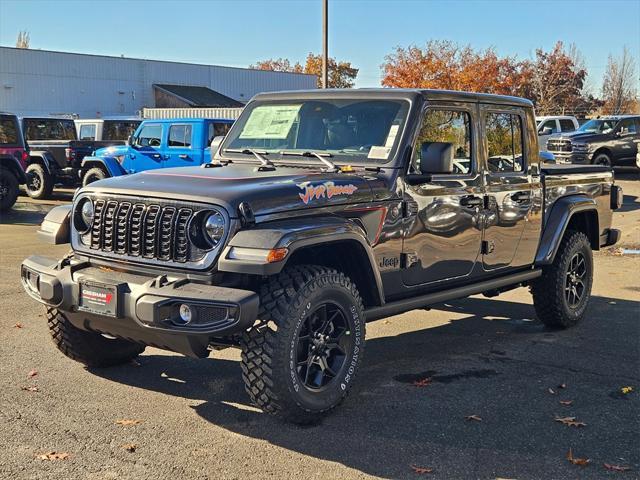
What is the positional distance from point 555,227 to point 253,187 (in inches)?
131

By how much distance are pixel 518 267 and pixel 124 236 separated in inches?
134

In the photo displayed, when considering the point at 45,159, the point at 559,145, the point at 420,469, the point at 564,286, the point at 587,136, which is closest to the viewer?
the point at 420,469

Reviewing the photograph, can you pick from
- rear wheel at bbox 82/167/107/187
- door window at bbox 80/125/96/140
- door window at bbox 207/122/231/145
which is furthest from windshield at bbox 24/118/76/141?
door window at bbox 207/122/231/145

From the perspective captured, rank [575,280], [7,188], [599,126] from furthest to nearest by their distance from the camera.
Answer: [599,126] < [7,188] < [575,280]

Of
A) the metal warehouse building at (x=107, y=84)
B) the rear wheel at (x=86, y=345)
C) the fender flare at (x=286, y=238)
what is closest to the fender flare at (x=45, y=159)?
the rear wheel at (x=86, y=345)

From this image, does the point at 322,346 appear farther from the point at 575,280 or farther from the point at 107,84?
the point at 107,84

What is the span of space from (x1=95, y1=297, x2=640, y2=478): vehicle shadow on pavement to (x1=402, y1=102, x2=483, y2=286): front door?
30.2 inches

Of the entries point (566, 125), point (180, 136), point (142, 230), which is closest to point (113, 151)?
point (180, 136)

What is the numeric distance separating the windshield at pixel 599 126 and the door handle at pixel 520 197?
1812cm

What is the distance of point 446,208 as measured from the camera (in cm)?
544

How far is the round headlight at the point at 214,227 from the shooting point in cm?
416

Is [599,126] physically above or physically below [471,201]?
above

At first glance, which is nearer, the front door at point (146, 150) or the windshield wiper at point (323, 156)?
the windshield wiper at point (323, 156)

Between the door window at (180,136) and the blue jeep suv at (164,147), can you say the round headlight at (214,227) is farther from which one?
the door window at (180,136)
